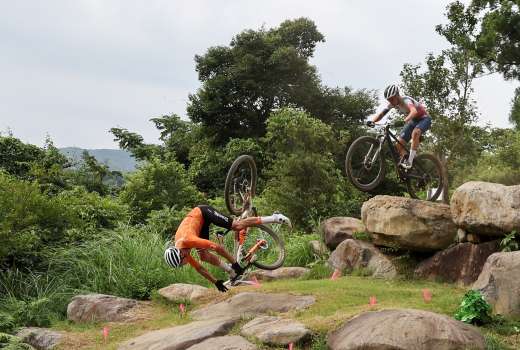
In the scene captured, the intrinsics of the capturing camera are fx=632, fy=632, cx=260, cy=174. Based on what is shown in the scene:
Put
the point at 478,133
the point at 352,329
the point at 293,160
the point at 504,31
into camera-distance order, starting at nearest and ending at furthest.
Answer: the point at 352,329
the point at 293,160
the point at 504,31
the point at 478,133

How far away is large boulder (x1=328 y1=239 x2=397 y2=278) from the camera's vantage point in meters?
12.1

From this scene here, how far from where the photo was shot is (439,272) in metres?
11.3

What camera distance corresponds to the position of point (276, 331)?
26.7ft

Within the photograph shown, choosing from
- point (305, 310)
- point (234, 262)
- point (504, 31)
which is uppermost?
point (504, 31)

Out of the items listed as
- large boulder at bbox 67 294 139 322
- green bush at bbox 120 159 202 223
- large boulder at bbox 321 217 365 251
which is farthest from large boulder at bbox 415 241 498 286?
green bush at bbox 120 159 202 223

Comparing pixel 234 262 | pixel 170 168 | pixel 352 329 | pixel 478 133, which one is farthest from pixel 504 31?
pixel 352 329

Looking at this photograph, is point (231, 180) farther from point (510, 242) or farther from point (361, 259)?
point (510, 242)

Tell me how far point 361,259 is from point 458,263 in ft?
6.80

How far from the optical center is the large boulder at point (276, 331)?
7961mm

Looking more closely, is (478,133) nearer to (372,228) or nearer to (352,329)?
(372,228)

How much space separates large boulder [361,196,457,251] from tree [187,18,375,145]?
60.6ft

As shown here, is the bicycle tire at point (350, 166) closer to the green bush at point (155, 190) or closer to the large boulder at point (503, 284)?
the large boulder at point (503, 284)

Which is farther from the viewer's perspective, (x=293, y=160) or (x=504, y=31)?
(x=504, y=31)

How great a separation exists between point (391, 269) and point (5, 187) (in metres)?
7.82
